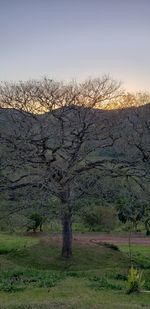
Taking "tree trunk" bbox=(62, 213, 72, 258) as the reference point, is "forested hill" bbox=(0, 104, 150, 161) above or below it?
above

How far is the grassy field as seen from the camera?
12.2 meters

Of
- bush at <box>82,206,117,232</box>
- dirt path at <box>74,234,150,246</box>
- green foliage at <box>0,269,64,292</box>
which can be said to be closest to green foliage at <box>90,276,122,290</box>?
green foliage at <box>0,269,64,292</box>

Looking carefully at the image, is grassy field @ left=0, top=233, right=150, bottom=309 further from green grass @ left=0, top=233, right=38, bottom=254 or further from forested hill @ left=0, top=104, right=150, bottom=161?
forested hill @ left=0, top=104, right=150, bottom=161

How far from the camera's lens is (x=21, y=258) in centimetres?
2395

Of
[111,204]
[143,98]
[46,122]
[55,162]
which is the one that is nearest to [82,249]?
[111,204]

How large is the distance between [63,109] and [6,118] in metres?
3.02

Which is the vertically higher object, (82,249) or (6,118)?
(6,118)

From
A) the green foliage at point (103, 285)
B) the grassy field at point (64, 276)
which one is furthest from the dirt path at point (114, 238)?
the green foliage at point (103, 285)

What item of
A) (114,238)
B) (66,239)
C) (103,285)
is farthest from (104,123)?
(114,238)

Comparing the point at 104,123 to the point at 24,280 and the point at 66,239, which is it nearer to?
the point at 66,239

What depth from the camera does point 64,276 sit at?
18.5m

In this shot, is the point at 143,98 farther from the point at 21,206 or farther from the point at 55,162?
the point at 21,206

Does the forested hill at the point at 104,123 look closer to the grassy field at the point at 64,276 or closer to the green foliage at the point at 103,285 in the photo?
the grassy field at the point at 64,276

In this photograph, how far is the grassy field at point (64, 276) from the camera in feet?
40.0
